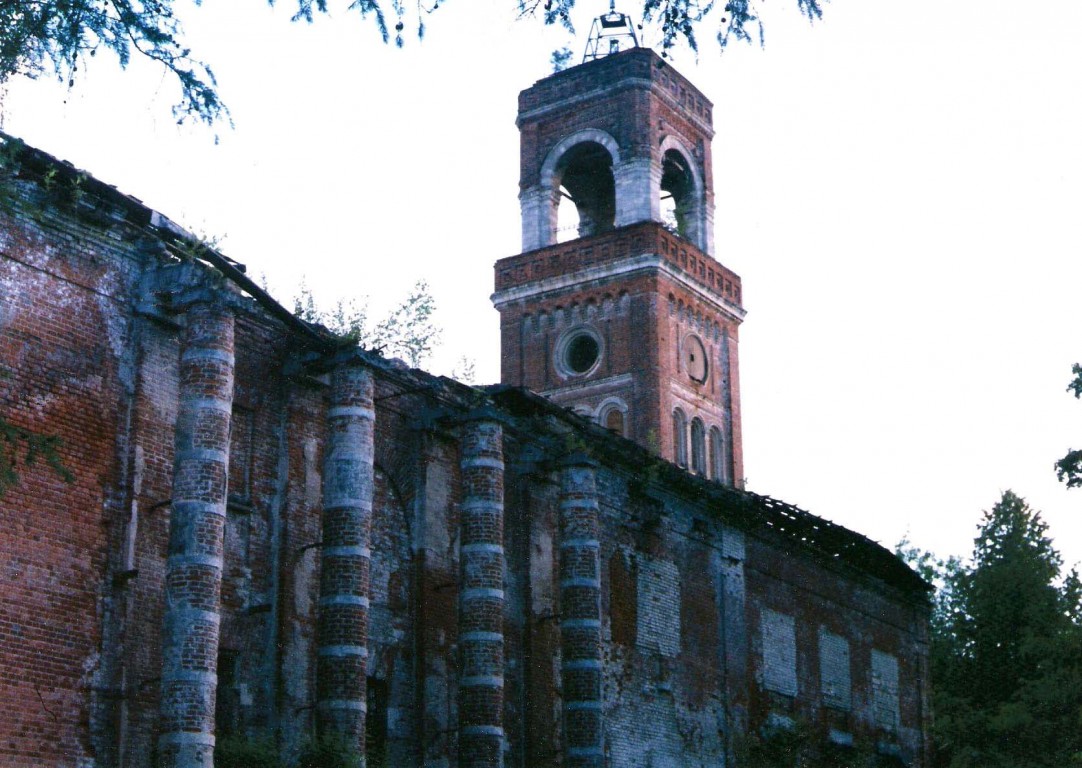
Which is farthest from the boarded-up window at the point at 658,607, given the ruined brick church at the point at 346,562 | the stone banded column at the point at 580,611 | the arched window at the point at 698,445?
the arched window at the point at 698,445

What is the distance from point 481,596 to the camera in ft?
67.8

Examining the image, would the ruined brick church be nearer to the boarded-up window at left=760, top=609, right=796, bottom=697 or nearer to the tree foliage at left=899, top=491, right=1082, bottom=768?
the boarded-up window at left=760, top=609, right=796, bottom=697

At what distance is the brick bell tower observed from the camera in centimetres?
4056

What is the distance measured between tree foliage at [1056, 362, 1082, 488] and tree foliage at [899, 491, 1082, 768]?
7523mm

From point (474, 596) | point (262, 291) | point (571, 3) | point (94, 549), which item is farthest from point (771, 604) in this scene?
point (571, 3)

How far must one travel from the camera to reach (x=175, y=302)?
17.1 m

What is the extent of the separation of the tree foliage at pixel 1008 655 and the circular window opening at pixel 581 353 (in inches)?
493

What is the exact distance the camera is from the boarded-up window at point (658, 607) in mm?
25125

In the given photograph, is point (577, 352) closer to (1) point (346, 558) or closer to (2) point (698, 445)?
(2) point (698, 445)

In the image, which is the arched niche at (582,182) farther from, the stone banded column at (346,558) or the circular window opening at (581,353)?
the stone banded column at (346,558)

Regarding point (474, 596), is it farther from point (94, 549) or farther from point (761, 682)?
point (761, 682)

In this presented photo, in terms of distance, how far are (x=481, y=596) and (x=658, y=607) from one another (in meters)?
5.79

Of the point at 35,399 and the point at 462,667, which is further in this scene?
the point at 462,667

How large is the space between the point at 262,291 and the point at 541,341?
24102mm
